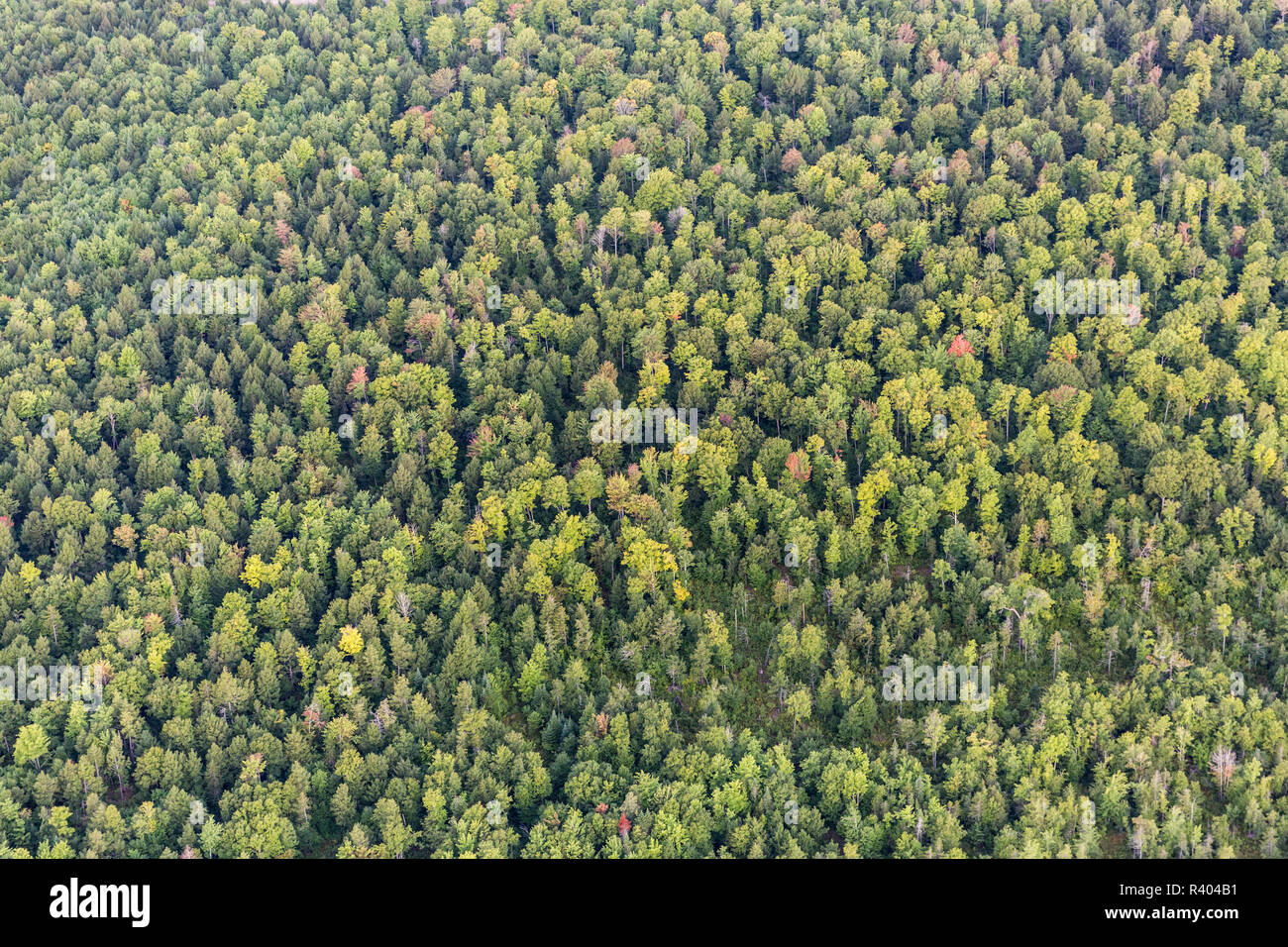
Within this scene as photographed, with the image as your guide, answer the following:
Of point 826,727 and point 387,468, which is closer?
point 826,727

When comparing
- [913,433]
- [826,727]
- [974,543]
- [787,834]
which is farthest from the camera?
[913,433]

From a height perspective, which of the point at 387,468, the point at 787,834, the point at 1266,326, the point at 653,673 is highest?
the point at 1266,326

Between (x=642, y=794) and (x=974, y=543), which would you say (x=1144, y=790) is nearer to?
(x=974, y=543)

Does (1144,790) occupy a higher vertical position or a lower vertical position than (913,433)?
lower

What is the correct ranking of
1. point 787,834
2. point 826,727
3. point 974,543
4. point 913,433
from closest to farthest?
point 787,834 → point 826,727 → point 974,543 → point 913,433

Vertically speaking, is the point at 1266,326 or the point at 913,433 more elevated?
the point at 1266,326

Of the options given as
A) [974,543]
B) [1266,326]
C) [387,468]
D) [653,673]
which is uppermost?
[1266,326]

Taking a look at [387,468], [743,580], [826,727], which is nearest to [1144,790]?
[826,727]

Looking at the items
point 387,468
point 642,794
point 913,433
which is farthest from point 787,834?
point 387,468

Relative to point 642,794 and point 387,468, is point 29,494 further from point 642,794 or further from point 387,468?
point 642,794
